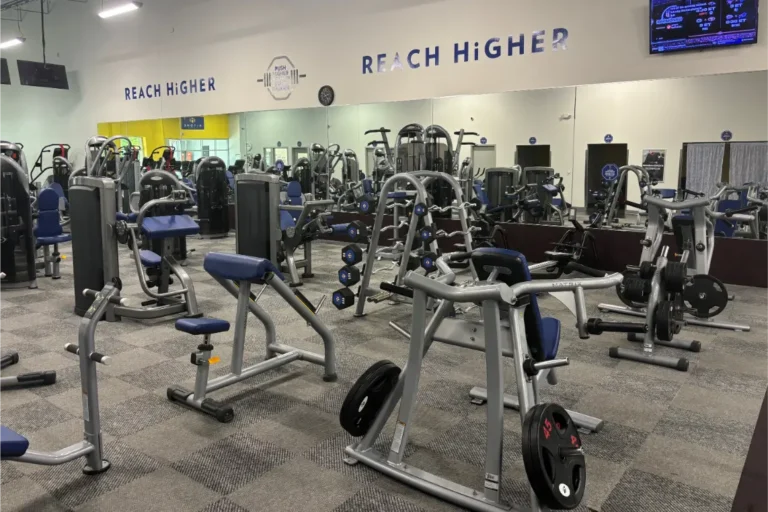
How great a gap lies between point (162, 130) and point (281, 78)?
3604 millimetres

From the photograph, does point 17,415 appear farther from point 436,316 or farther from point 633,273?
point 633,273

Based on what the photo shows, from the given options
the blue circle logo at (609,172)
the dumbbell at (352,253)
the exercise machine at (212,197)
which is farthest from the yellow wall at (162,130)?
the dumbbell at (352,253)

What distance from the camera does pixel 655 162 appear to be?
24.1ft

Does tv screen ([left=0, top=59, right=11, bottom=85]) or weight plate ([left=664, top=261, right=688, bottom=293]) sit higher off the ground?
tv screen ([left=0, top=59, right=11, bottom=85])

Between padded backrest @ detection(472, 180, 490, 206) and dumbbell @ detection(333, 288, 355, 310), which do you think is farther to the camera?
padded backrest @ detection(472, 180, 490, 206)

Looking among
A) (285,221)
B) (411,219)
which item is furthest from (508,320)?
(285,221)

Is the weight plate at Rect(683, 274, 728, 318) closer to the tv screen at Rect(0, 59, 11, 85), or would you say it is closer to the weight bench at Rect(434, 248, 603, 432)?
the weight bench at Rect(434, 248, 603, 432)

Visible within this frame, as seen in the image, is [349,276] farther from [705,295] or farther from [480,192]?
[480,192]

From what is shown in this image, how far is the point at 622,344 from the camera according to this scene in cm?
445

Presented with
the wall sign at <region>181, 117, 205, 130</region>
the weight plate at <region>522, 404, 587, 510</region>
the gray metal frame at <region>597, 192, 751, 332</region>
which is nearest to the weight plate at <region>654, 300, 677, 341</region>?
the gray metal frame at <region>597, 192, 751, 332</region>

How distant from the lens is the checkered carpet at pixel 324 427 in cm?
244

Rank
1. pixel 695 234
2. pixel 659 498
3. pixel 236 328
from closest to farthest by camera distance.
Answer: pixel 659 498 < pixel 236 328 < pixel 695 234

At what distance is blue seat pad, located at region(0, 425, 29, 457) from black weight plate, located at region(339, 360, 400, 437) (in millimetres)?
1194

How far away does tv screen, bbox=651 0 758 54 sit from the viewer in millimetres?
6180
